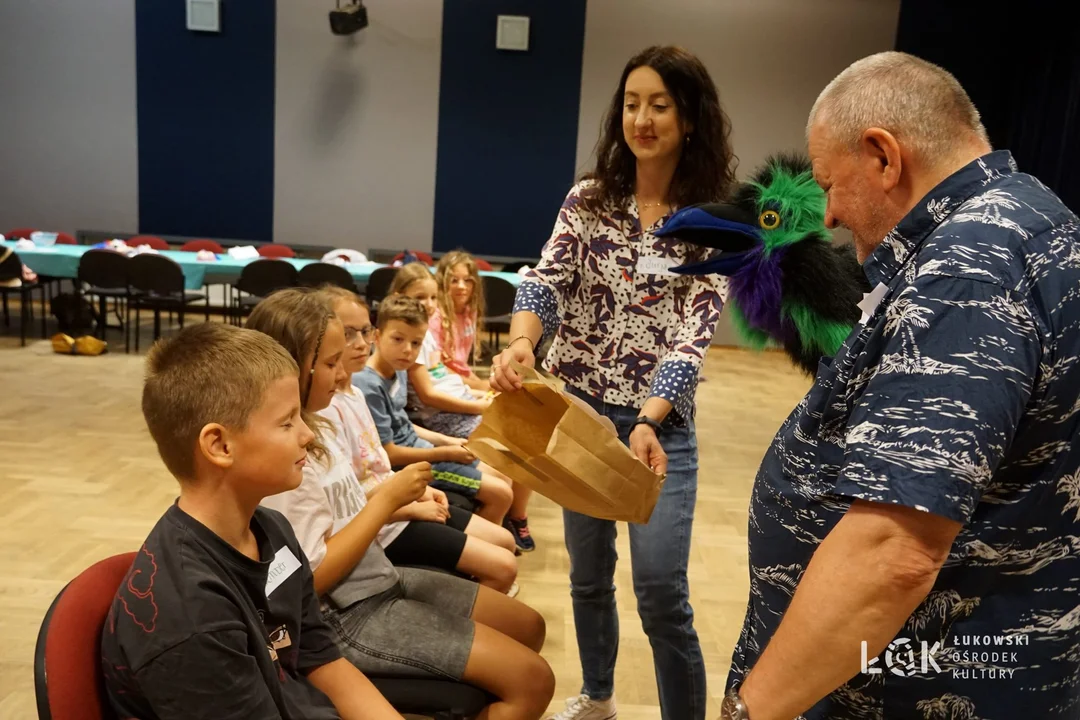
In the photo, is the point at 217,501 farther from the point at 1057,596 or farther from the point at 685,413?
the point at 1057,596

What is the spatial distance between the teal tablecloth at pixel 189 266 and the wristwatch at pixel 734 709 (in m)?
6.08

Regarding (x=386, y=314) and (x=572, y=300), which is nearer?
(x=572, y=300)

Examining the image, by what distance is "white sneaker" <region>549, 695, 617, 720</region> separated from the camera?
86.7 inches

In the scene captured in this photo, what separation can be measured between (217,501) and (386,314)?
162 cm

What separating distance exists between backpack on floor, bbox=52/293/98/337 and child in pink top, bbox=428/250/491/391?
15.6ft

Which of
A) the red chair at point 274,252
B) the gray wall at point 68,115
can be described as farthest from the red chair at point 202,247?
the gray wall at point 68,115

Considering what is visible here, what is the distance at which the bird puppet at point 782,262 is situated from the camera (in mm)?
1478

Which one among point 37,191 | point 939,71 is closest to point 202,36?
point 37,191

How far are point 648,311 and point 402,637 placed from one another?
914 millimetres

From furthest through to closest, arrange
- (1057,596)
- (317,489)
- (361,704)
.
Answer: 1. (317,489)
2. (361,704)
3. (1057,596)

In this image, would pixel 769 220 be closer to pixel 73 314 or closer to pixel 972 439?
pixel 972 439

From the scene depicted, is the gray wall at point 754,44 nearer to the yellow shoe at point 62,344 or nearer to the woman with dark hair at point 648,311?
the yellow shoe at point 62,344

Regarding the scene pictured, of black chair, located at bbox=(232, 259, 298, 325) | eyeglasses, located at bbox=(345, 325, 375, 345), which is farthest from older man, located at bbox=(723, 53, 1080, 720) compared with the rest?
black chair, located at bbox=(232, 259, 298, 325)

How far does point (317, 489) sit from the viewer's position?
1781 mm
